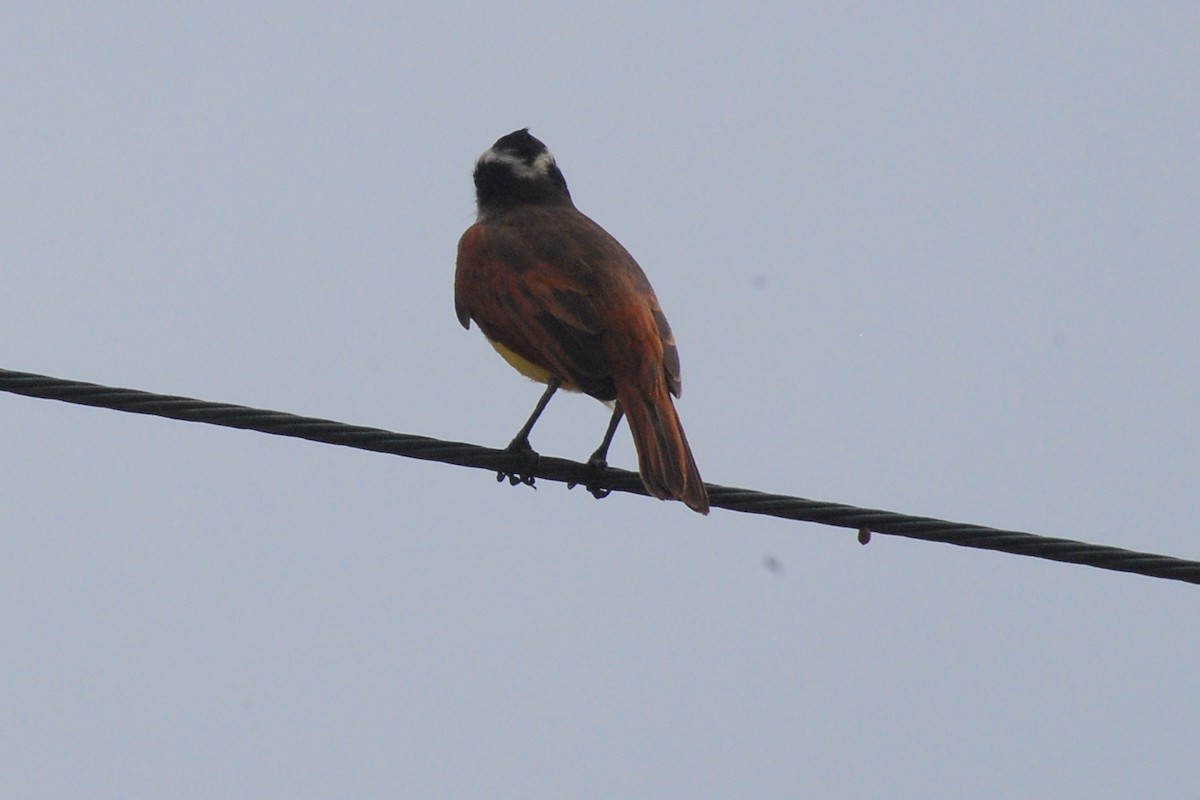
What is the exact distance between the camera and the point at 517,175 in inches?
394

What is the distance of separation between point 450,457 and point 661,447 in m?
1.22

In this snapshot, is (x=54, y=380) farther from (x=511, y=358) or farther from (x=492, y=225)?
(x=492, y=225)

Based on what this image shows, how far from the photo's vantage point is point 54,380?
215 inches

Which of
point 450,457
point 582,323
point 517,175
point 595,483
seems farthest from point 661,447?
point 517,175

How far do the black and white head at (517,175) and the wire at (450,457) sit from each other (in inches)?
167

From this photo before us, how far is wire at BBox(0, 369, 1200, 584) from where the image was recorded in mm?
5506

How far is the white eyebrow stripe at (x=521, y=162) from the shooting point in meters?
10.0

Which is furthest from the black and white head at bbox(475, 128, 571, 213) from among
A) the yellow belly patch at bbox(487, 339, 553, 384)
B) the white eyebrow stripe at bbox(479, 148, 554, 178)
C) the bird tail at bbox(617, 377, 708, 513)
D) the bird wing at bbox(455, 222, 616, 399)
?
the bird tail at bbox(617, 377, 708, 513)

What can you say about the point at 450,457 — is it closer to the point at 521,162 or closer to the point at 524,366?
the point at 524,366

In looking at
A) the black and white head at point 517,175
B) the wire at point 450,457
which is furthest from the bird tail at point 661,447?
the black and white head at point 517,175

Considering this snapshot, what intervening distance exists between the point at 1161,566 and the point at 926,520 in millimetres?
811

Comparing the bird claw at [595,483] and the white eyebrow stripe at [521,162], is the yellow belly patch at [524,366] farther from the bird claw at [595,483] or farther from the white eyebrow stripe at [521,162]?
the white eyebrow stripe at [521,162]

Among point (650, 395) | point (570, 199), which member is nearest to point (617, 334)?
point (650, 395)

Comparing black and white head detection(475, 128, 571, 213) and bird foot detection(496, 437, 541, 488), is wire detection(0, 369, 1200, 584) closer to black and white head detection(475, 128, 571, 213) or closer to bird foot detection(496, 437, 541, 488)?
bird foot detection(496, 437, 541, 488)
